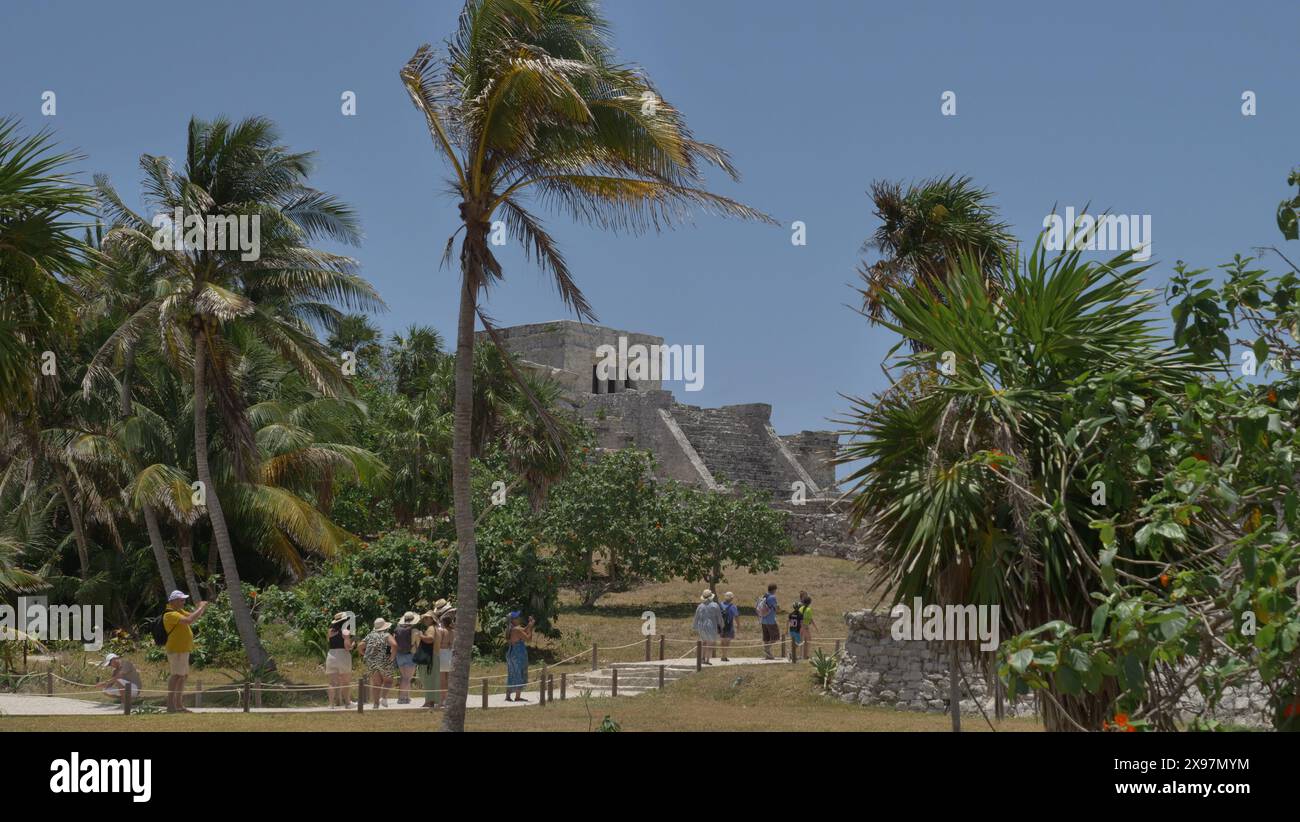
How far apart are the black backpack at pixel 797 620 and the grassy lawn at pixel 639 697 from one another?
139 cm

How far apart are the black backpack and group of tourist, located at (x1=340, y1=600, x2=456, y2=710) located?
19.7ft

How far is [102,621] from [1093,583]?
777 inches

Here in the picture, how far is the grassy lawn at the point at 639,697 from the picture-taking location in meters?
12.7

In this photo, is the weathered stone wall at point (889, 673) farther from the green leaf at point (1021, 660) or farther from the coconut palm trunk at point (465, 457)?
the green leaf at point (1021, 660)

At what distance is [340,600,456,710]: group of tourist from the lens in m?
15.5

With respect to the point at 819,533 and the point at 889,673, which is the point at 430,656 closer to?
the point at 889,673

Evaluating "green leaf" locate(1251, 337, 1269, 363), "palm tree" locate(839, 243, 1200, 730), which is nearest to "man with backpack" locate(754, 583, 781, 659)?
"palm tree" locate(839, 243, 1200, 730)

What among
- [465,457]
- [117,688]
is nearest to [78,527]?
[117,688]

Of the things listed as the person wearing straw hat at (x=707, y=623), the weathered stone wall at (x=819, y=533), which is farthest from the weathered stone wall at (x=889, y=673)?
the weathered stone wall at (x=819, y=533)

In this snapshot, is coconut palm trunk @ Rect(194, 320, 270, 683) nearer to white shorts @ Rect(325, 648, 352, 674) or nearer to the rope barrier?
the rope barrier

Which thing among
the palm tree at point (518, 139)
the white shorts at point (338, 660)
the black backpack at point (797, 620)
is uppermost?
the palm tree at point (518, 139)

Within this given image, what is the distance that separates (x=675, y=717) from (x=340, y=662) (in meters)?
4.47
